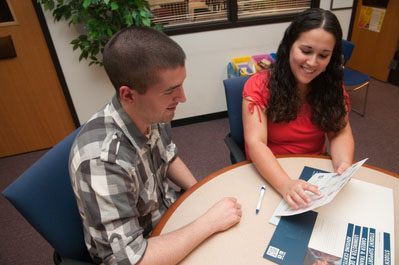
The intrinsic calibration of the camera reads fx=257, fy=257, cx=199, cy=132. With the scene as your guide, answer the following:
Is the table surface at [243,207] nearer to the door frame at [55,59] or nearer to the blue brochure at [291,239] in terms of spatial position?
the blue brochure at [291,239]

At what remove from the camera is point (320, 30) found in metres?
1.13

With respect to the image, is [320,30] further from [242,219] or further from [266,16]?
[266,16]

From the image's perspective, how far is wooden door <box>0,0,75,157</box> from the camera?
7.65 feet

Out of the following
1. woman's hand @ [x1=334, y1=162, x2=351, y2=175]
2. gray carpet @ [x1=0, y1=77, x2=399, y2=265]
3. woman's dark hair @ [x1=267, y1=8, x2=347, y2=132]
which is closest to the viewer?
woman's hand @ [x1=334, y1=162, x2=351, y2=175]

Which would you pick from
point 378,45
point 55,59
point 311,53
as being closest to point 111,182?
point 311,53

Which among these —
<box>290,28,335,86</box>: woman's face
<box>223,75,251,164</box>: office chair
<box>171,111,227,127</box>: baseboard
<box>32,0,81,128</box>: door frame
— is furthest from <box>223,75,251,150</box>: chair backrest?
<box>32,0,81,128</box>: door frame

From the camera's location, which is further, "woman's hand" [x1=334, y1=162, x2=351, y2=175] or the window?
the window

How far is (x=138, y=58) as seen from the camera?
77 cm

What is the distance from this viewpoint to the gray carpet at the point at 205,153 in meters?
1.81

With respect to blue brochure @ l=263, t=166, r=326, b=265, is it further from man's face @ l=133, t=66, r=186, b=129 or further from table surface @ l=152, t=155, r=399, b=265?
man's face @ l=133, t=66, r=186, b=129

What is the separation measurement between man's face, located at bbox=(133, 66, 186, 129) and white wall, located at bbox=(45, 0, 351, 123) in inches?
77.6

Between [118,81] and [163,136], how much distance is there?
38cm

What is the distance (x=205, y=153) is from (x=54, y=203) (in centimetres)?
185

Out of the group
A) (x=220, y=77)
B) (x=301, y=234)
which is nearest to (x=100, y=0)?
(x=220, y=77)
